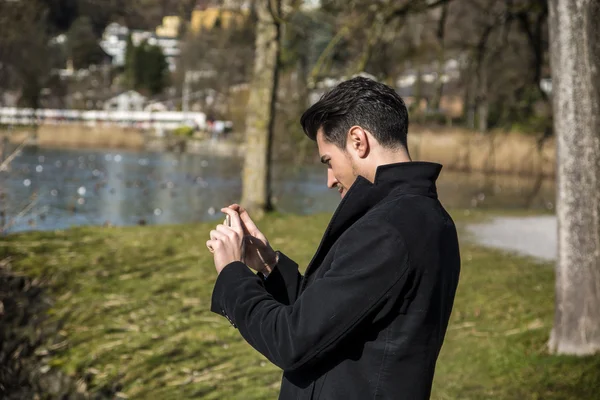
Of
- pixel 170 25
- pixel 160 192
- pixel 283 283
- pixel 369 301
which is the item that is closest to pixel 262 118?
pixel 160 192

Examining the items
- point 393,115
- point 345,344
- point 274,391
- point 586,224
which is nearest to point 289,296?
point 345,344

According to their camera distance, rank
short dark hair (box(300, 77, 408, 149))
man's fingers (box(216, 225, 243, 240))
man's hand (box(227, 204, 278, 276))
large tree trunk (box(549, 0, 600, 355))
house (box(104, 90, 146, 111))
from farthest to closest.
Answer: house (box(104, 90, 146, 111)) < large tree trunk (box(549, 0, 600, 355)) < man's hand (box(227, 204, 278, 276)) < man's fingers (box(216, 225, 243, 240)) < short dark hair (box(300, 77, 408, 149))

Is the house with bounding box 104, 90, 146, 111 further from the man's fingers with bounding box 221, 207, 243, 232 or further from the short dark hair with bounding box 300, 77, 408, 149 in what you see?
the short dark hair with bounding box 300, 77, 408, 149

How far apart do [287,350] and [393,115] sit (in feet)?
2.18

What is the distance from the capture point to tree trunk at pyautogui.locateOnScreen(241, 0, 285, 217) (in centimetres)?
1355

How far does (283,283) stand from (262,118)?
11209 mm

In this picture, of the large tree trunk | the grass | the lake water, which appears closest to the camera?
the large tree trunk

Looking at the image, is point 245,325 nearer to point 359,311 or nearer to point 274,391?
point 359,311

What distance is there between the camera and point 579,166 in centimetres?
566

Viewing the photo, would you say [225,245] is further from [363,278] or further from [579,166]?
[579,166]

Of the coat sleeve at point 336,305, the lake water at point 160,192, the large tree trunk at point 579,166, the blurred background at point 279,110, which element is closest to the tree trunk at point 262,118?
the blurred background at point 279,110

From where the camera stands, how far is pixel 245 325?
2057 millimetres

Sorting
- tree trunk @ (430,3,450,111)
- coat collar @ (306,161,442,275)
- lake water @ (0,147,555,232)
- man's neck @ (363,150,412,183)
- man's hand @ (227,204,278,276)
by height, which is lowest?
lake water @ (0,147,555,232)

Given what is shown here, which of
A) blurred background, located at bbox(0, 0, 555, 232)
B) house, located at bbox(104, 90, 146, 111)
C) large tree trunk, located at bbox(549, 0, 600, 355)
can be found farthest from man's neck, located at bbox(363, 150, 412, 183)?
house, located at bbox(104, 90, 146, 111)
